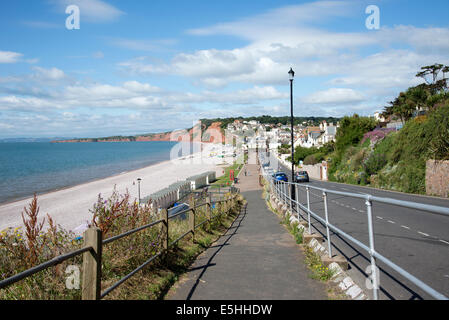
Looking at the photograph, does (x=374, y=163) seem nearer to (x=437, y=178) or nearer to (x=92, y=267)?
(x=437, y=178)

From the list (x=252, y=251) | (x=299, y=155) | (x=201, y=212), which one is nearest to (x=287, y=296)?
(x=252, y=251)

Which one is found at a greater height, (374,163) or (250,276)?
(374,163)

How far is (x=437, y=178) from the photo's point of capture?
2359 centimetres

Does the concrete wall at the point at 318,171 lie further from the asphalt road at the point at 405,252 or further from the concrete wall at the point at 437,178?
the asphalt road at the point at 405,252

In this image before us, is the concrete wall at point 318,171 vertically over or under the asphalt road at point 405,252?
under

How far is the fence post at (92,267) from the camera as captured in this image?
3984 mm

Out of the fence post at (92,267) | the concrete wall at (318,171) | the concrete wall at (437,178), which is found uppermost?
the fence post at (92,267)

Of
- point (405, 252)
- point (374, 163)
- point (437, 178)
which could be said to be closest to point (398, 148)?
point (374, 163)

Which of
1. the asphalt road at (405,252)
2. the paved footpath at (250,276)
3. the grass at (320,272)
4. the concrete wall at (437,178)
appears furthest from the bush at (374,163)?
the grass at (320,272)

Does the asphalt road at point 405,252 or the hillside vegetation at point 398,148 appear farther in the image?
Answer: the hillside vegetation at point 398,148

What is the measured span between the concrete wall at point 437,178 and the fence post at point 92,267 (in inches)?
946

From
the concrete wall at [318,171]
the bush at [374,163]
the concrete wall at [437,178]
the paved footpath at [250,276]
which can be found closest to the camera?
the paved footpath at [250,276]

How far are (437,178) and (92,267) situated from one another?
2515 centimetres
